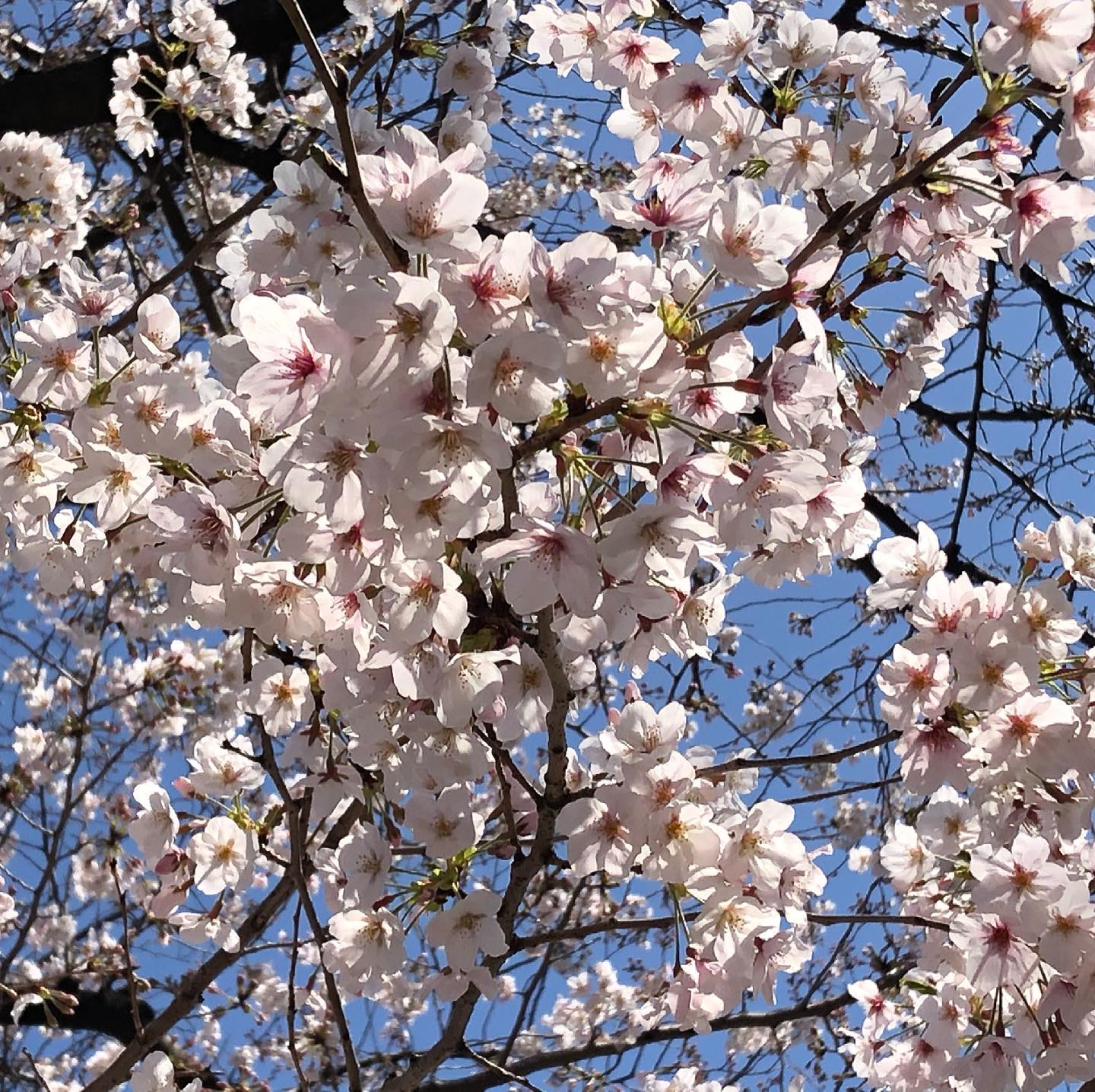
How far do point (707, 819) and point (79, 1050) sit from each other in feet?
17.6

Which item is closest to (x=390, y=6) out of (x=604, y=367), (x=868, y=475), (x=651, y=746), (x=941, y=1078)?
(x=604, y=367)

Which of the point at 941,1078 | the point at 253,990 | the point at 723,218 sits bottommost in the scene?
the point at 941,1078

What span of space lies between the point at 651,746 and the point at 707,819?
0.15 meters

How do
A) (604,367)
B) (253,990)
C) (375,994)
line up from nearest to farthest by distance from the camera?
1. (604,367)
2. (375,994)
3. (253,990)

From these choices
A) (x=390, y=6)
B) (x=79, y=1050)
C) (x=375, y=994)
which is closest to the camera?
(x=375, y=994)

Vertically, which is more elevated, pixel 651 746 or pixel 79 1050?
pixel 79 1050

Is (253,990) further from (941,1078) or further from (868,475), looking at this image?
(868,475)

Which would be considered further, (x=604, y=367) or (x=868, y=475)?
(x=868, y=475)

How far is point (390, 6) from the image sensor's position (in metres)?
2.15

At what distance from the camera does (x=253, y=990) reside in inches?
180

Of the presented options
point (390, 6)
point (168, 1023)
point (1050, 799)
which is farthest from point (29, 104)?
point (1050, 799)

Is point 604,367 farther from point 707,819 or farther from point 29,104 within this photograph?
point 29,104

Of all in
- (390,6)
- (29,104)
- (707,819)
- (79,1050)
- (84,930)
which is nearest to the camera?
(707,819)

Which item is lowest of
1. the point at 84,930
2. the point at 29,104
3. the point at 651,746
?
the point at 651,746
